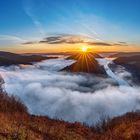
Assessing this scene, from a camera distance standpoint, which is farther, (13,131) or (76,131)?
(76,131)

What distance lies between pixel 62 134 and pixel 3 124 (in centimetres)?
386

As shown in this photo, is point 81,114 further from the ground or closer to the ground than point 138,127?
closer to the ground

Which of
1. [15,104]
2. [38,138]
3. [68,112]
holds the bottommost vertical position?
[68,112]

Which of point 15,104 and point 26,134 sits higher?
point 26,134

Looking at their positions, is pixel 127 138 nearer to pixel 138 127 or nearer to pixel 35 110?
pixel 138 127

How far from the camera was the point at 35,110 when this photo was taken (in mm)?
194875

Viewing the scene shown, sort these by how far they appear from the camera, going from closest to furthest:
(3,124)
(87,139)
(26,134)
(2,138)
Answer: (2,138)
(26,134)
(3,124)
(87,139)

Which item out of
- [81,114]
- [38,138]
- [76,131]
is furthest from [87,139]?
[81,114]

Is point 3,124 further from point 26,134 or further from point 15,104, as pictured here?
point 15,104

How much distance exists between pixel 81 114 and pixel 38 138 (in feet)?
582

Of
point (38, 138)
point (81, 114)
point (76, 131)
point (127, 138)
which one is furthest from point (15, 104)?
point (81, 114)

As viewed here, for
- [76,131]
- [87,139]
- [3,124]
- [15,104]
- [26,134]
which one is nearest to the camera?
[26,134]

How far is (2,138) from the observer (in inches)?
587

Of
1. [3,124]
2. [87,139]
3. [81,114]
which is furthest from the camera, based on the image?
[81,114]
